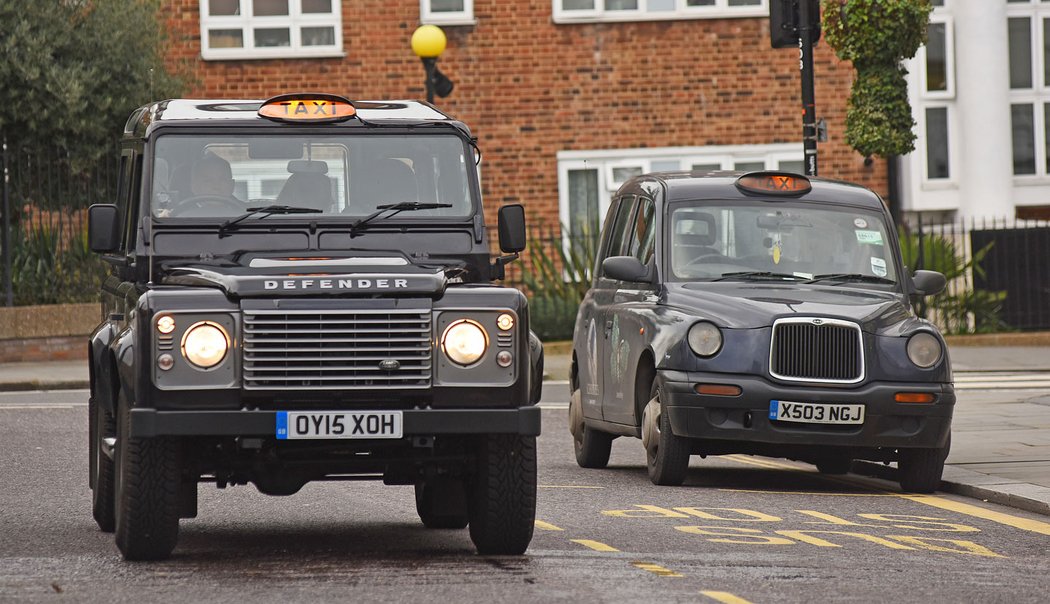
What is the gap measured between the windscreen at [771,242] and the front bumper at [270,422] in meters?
4.47

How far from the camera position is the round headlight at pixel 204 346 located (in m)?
8.11

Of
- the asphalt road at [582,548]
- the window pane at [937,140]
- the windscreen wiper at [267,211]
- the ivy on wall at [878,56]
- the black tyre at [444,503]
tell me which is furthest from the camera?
the window pane at [937,140]

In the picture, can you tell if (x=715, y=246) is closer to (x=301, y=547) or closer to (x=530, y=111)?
(x=301, y=547)

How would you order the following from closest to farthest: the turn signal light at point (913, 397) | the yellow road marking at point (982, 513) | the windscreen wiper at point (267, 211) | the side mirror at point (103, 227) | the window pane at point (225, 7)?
the side mirror at point (103, 227) < the windscreen wiper at point (267, 211) < the yellow road marking at point (982, 513) < the turn signal light at point (913, 397) < the window pane at point (225, 7)

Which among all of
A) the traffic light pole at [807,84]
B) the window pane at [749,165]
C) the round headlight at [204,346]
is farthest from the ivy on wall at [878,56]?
the round headlight at [204,346]

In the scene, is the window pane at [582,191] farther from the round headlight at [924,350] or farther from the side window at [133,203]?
the side window at [133,203]

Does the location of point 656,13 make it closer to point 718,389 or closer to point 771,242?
point 771,242

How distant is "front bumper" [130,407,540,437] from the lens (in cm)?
802

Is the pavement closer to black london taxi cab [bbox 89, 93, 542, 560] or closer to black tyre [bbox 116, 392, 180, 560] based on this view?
black london taxi cab [bbox 89, 93, 542, 560]

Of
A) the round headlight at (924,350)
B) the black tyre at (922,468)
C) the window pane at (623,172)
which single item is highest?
the window pane at (623,172)

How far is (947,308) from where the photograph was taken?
2659 centimetres

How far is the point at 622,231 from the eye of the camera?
13719 millimetres

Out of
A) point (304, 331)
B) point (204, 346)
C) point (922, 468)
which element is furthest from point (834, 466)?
point (204, 346)

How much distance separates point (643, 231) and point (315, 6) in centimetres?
1702
